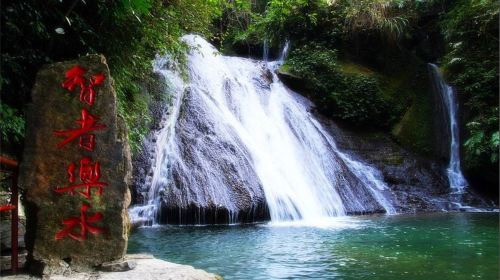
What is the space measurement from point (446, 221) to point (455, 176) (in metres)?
3.94

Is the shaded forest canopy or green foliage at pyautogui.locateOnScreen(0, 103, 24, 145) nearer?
green foliage at pyautogui.locateOnScreen(0, 103, 24, 145)

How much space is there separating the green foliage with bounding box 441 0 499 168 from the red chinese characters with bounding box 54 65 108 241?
1032 centimetres

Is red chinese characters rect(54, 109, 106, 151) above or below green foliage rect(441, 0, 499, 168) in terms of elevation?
below

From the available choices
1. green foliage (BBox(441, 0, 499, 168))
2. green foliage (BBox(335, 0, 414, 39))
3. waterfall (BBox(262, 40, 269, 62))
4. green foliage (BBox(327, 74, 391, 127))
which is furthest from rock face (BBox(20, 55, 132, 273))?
waterfall (BBox(262, 40, 269, 62))

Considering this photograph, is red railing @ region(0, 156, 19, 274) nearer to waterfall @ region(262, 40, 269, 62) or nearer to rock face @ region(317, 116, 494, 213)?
rock face @ region(317, 116, 494, 213)

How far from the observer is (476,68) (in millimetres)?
13336

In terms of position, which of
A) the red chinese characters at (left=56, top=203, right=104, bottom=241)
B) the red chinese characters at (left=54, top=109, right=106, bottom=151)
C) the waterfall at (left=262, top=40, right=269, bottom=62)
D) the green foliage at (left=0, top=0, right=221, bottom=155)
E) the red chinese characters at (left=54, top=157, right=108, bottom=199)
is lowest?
the red chinese characters at (left=56, top=203, right=104, bottom=241)

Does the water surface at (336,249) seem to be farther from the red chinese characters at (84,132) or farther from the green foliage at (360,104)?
the green foliage at (360,104)

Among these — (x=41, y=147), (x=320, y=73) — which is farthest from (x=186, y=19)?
(x=320, y=73)

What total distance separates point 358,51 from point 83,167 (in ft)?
43.9

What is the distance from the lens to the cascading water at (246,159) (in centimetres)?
950

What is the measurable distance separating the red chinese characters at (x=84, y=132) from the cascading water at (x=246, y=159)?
4.62 meters

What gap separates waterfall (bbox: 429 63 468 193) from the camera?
1321 cm

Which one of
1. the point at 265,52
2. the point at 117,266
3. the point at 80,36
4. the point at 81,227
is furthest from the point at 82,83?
the point at 265,52
